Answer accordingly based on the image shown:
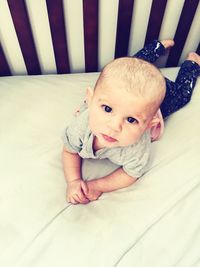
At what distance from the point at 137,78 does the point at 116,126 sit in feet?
0.39

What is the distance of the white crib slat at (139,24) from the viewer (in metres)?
1.07

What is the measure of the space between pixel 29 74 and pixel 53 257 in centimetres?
72

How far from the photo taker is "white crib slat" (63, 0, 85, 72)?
1.03 meters

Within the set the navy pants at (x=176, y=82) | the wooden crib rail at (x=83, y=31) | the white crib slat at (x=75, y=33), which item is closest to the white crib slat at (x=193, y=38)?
the wooden crib rail at (x=83, y=31)

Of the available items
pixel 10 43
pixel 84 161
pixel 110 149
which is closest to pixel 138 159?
pixel 110 149

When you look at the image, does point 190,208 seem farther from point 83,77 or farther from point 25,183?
point 83,77

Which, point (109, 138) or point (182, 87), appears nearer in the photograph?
point (109, 138)

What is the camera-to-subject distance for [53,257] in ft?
2.67

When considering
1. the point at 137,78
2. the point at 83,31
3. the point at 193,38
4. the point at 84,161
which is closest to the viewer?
the point at 137,78

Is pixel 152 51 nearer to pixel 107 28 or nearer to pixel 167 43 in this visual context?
pixel 167 43

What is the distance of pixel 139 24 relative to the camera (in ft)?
3.71

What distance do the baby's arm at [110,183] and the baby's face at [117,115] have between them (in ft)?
0.54

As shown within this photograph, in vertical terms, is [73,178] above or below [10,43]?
below

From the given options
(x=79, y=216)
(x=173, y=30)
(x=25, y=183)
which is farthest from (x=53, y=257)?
(x=173, y=30)
